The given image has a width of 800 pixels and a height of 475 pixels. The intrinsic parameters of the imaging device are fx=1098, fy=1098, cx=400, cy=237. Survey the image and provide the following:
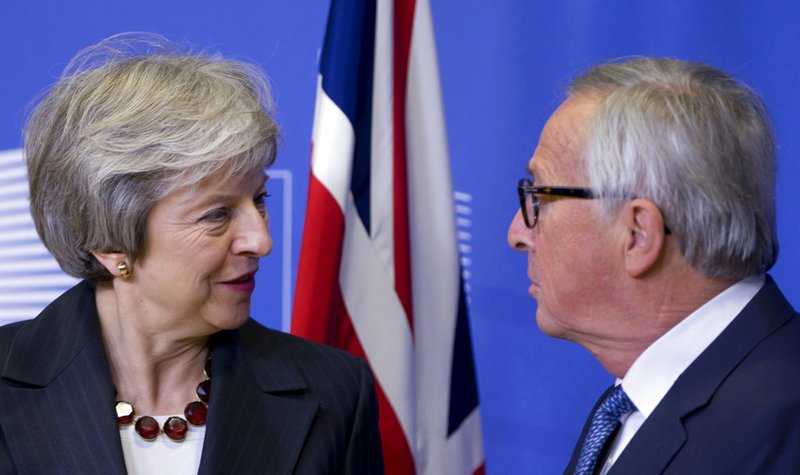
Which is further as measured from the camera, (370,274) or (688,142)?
(370,274)

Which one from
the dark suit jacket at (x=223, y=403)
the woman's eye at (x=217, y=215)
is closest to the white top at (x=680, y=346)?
the dark suit jacket at (x=223, y=403)

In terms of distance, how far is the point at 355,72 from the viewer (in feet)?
7.95

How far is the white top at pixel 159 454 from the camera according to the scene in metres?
1.73

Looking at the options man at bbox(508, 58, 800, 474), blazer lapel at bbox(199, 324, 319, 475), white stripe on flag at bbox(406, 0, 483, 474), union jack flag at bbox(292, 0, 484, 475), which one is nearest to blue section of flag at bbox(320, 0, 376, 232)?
union jack flag at bbox(292, 0, 484, 475)

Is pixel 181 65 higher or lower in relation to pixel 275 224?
higher

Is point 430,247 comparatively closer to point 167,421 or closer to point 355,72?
point 355,72

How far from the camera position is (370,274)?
2.46m

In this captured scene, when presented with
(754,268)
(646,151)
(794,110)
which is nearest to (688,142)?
(646,151)

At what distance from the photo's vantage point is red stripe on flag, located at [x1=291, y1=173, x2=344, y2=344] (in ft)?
7.80

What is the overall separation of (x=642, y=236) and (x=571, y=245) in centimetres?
11

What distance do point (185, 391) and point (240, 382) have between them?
0.09 metres

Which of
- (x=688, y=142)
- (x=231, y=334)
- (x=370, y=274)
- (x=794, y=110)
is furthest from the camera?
(x=794, y=110)

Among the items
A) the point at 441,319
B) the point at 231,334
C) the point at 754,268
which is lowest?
the point at 441,319

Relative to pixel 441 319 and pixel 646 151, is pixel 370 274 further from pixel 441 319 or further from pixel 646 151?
pixel 646 151
